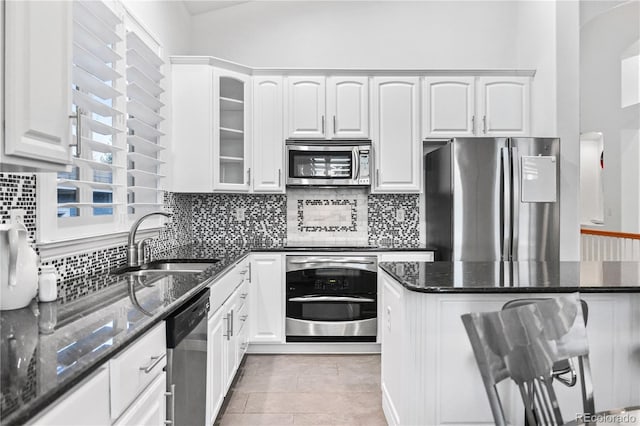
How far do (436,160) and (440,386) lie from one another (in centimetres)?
232

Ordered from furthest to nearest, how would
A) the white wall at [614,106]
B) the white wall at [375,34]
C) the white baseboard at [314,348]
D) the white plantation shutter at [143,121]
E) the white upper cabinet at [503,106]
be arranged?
the white wall at [614,106] < the white wall at [375,34] < the white upper cabinet at [503,106] < the white baseboard at [314,348] < the white plantation shutter at [143,121]

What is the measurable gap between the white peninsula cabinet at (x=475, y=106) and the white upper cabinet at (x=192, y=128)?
1950mm

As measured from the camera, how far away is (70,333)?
122cm

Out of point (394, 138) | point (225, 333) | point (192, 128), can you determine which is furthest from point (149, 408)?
point (394, 138)

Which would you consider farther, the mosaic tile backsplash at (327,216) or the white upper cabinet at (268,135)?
the mosaic tile backsplash at (327,216)

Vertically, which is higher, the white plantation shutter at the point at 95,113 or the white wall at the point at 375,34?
the white wall at the point at 375,34

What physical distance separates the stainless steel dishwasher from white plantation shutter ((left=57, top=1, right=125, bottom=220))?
779 millimetres

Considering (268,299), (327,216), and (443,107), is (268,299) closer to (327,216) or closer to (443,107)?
(327,216)

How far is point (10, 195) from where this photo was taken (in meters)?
1.68

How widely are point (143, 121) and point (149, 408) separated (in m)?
2.17

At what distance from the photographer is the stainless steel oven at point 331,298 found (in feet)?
12.4

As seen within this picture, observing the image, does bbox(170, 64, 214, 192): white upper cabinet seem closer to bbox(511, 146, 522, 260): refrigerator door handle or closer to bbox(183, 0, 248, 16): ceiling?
bbox(183, 0, 248, 16): ceiling

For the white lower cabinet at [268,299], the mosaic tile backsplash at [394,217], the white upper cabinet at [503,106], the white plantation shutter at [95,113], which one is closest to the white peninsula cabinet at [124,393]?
the white plantation shutter at [95,113]

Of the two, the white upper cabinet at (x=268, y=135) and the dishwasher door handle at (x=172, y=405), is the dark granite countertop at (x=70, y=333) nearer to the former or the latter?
the dishwasher door handle at (x=172, y=405)
